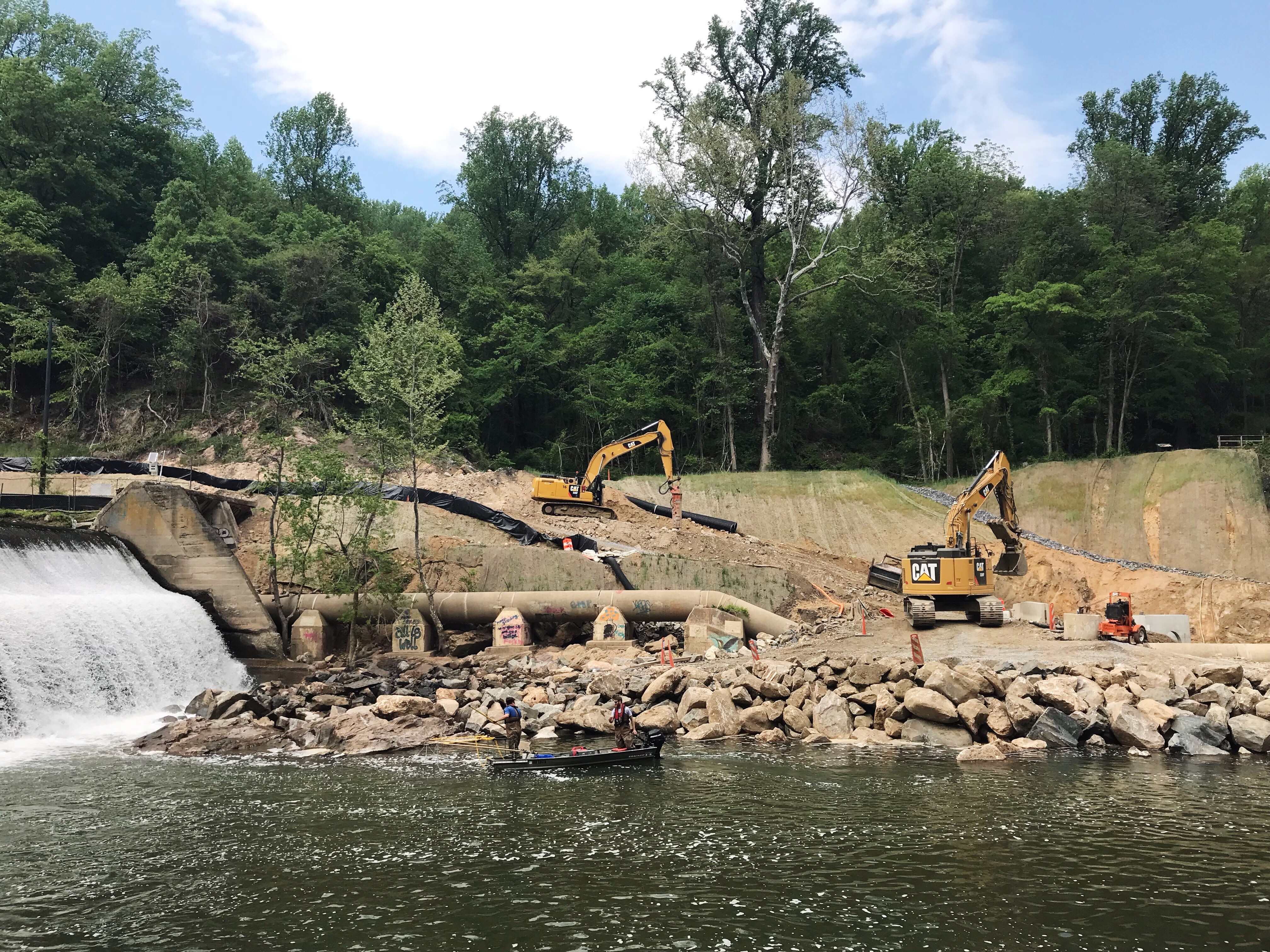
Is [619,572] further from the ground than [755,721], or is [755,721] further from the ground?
[619,572]

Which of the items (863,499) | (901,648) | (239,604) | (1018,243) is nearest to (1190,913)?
(901,648)

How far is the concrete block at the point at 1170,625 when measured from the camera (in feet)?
90.9

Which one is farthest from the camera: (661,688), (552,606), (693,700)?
(552,606)

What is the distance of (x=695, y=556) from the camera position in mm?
30922

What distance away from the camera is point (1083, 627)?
2530 cm

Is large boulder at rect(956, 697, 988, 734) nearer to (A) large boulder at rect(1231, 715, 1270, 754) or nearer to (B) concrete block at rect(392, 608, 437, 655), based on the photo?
(A) large boulder at rect(1231, 715, 1270, 754)

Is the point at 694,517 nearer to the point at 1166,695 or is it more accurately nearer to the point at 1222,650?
the point at 1222,650

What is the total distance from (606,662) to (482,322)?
33544 millimetres

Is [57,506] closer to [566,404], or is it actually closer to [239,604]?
[239,604]

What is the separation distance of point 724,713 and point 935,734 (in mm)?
4071

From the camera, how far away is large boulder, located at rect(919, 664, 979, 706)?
18359mm

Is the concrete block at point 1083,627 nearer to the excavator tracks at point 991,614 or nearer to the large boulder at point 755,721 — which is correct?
the excavator tracks at point 991,614

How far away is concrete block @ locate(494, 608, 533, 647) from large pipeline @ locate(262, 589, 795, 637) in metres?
0.37

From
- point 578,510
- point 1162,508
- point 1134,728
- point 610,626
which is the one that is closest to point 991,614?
point 1134,728
